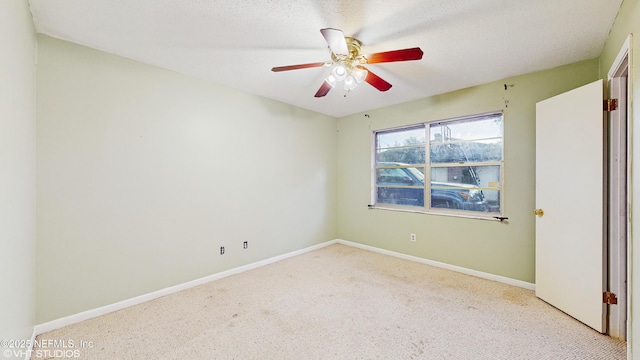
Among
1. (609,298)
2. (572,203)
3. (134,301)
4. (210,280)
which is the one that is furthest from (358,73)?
(134,301)

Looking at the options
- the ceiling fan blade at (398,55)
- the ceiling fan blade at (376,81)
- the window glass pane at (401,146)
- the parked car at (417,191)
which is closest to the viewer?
the ceiling fan blade at (398,55)

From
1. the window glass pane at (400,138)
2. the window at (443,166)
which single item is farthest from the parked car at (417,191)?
the window glass pane at (400,138)

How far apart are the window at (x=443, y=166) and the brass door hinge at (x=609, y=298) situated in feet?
3.92

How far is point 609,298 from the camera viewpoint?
6.57 ft

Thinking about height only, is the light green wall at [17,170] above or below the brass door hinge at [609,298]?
above

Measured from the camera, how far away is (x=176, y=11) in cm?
180

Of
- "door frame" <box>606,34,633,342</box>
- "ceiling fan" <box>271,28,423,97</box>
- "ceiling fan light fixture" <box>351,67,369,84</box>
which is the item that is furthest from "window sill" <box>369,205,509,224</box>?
"ceiling fan light fixture" <box>351,67,369,84</box>

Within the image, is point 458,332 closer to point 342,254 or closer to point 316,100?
point 342,254

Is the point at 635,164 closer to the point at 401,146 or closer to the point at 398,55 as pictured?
the point at 398,55

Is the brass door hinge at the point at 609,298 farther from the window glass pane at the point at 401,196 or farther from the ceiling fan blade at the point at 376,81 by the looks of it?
the ceiling fan blade at the point at 376,81

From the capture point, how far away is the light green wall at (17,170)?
127 centimetres

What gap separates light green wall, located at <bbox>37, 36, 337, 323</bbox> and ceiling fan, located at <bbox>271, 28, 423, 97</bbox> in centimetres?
143

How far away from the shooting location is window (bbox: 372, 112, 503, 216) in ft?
10.4

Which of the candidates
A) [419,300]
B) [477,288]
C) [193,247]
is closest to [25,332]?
[193,247]
